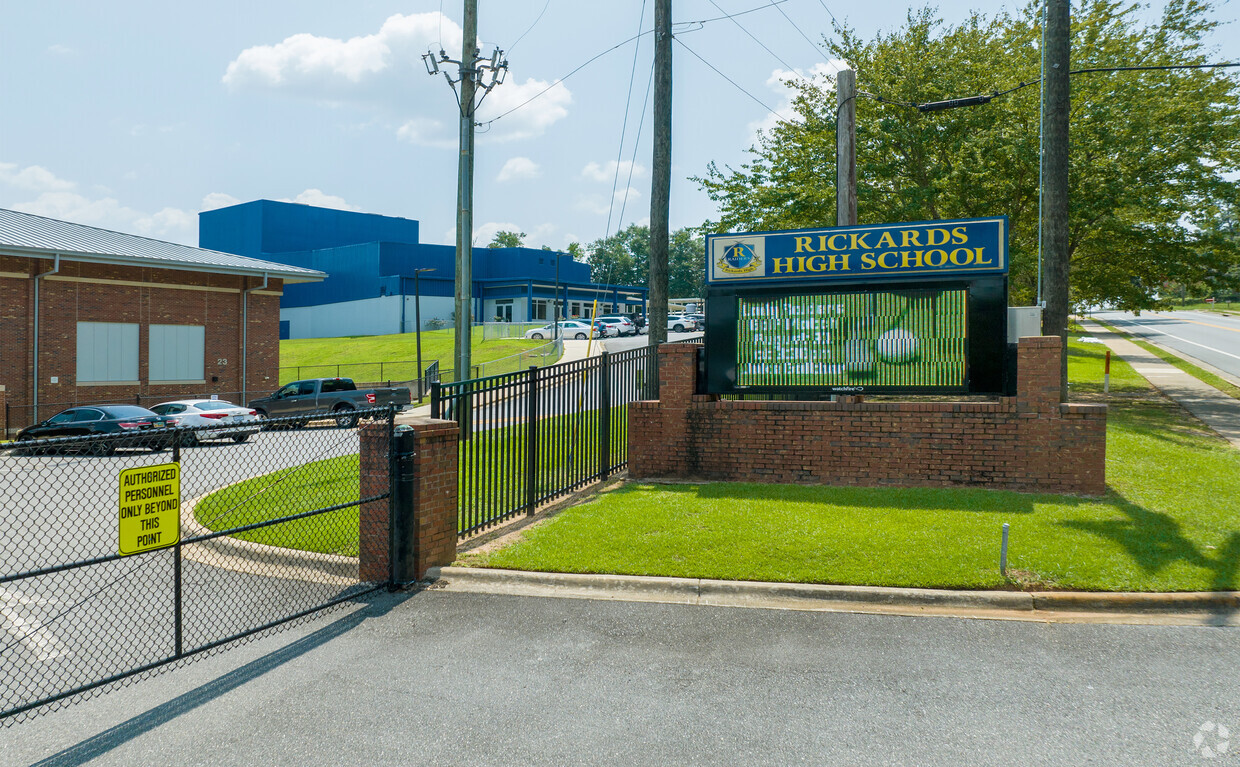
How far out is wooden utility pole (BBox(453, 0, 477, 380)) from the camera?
1642 centimetres

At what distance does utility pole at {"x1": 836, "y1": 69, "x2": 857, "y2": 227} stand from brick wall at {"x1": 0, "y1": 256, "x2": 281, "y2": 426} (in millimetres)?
26978

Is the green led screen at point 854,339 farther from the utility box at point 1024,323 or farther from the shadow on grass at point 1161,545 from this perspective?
the shadow on grass at point 1161,545

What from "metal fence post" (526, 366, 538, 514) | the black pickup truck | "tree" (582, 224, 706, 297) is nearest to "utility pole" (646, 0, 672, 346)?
"metal fence post" (526, 366, 538, 514)

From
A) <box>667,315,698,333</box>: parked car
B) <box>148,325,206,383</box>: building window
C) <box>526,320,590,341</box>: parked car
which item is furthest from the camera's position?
<box>667,315,698,333</box>: parked car

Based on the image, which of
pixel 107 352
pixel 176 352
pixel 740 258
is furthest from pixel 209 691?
pixel 176 352

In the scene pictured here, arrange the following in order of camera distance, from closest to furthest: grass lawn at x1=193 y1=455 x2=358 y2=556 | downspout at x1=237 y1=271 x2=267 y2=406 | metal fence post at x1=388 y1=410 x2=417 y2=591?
metal fence post at x1=388 y1=410 x2=417 y2=591 < grass lawn at x1=193 y1=455 x2=358 y2=556 < downspout at x1=237 y1=271 x2=267 y2=406

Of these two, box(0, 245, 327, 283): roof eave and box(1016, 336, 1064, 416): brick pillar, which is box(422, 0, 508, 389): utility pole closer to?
box(1016, 336, 1064, 416): brick pillar

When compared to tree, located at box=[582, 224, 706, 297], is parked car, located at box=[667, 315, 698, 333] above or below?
below

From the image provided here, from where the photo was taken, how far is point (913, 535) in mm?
8609

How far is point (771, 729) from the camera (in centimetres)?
476

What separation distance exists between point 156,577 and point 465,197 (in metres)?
10.8

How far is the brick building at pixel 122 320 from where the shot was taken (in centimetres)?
2702

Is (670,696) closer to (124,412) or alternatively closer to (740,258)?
(740,258)

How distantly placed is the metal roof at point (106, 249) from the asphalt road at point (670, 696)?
26.8m
